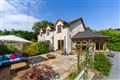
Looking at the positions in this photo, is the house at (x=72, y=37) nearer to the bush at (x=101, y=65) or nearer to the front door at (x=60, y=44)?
the front door at (x=60, y=44)

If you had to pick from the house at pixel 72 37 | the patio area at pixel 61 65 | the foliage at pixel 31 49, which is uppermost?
the house at pixel 72 37

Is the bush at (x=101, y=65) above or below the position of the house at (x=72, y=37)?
below

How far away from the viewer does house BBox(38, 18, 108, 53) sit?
19.7m

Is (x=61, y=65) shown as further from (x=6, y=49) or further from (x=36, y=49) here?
(x=36, y=49)

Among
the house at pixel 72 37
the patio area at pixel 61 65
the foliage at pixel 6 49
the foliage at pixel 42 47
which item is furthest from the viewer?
the foliage at pixel 42 47

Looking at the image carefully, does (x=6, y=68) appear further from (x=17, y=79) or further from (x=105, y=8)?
(x=105, y=8)

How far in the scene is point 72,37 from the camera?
2220 centimetres

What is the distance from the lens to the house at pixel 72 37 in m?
19.7

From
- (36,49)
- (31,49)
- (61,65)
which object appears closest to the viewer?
(61,65)

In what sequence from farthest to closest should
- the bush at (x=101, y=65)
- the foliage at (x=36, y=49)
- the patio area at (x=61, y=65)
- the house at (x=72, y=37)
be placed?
the foliage at (x=36, y=49), the house at (x=72, y=37), the bush at (x=101, y=65), the patio area at (x=61, y=65)

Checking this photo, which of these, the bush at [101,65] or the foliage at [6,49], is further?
the foliage at [6,49]

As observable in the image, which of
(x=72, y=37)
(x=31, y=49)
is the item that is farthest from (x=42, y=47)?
(x=72, y=37)

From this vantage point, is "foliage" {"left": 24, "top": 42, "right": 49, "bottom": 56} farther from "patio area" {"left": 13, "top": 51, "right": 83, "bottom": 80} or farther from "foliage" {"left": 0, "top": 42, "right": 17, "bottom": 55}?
"patio area" {"left": 13, "top": 51, "right": 83, "bottom": 80}

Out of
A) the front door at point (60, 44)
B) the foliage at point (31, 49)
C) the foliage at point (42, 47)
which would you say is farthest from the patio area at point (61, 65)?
the front door at point (60, 44)
